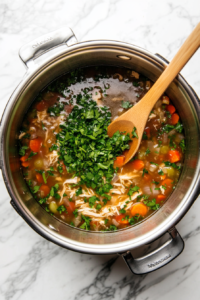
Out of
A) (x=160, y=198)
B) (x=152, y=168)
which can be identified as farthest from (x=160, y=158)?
(x=160, y=198)

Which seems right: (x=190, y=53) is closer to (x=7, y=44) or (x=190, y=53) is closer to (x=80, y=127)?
(x=80, y=127)

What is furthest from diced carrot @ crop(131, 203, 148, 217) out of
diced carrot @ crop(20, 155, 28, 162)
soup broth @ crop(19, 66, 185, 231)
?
diced carrot @ crop(20, 155, 28, 162)

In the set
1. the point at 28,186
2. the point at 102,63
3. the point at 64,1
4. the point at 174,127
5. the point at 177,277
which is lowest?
the point at 177,277

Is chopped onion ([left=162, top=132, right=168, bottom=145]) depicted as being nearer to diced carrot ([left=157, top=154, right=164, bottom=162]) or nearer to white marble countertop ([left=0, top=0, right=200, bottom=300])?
diced carrot ([left=157, top=154, right=164, bottom=162])

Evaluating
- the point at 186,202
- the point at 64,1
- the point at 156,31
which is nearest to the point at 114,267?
the point at 186,202

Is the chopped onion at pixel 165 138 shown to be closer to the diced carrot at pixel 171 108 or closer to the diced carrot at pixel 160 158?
the diced carrot at pixel 160 158

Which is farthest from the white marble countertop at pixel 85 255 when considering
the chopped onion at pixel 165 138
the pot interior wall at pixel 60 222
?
the chopped onion at pixel 165 138

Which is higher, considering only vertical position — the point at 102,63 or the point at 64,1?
the point at 64,1

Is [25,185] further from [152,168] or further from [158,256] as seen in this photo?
[158,256]
